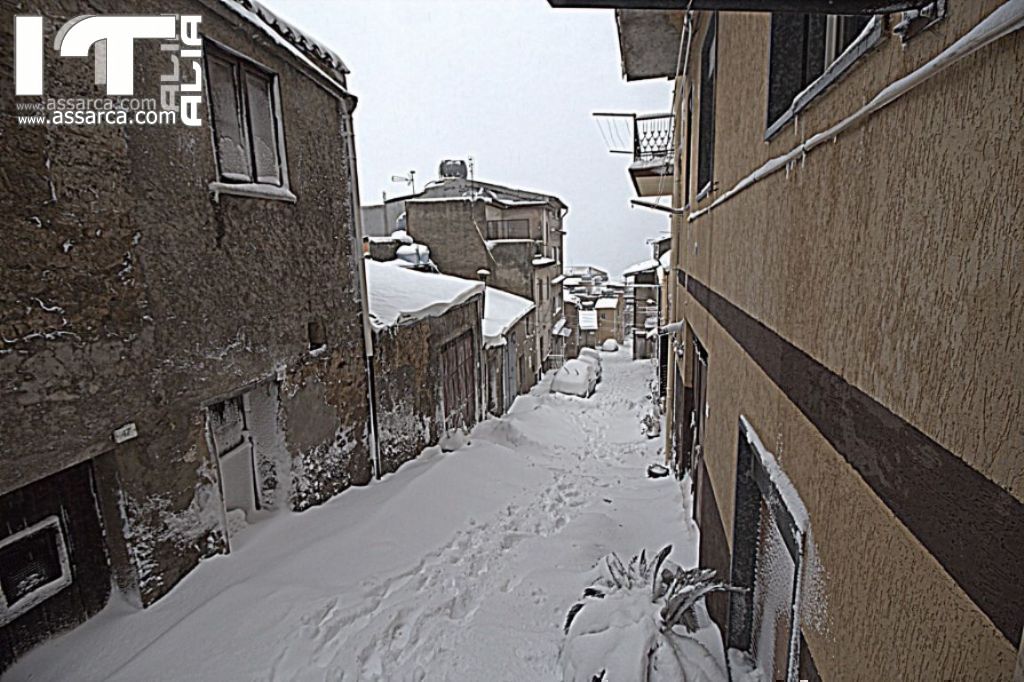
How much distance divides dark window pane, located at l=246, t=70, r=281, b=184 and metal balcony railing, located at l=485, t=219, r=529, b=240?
16438mm

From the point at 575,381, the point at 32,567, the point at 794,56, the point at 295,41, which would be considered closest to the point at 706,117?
the point at 794,56

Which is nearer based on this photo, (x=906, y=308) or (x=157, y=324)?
(x=906, y=308)

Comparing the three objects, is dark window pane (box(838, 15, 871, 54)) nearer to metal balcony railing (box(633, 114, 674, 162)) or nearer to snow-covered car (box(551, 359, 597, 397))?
metal balcony railing (box(633, 114, 674, 162))

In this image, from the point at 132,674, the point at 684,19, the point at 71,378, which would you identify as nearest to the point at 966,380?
the point at 71,378

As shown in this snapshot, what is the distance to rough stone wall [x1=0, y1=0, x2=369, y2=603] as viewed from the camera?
9.85 ft

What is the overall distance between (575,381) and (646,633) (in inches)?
735

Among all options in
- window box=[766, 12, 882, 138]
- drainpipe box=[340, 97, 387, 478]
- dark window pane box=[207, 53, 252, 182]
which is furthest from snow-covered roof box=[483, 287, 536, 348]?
window box=[766, 12, 882, 138]

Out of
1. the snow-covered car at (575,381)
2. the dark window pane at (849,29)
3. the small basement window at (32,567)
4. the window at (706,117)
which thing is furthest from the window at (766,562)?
the snow-covered car at (575,381)

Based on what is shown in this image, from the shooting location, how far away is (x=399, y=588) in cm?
456

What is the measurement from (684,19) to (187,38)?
526 cm

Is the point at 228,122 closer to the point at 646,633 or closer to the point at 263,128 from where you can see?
the point at 263,128

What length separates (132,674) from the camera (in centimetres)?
326

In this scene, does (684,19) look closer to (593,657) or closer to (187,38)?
(187,38)

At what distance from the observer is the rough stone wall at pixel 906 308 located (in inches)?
38.8
